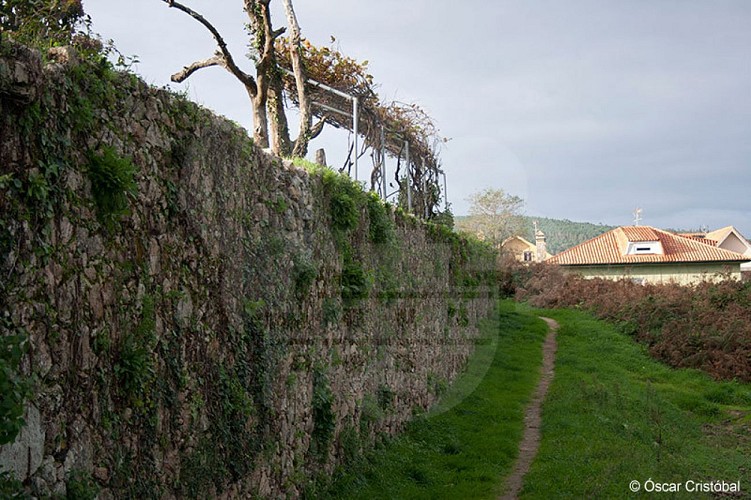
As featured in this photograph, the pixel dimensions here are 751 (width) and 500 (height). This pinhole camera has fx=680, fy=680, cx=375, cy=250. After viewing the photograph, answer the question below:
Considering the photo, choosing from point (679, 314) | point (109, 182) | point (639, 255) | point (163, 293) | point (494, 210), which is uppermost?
point (494, 210)

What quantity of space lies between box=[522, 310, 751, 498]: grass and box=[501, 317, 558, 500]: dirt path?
0.15 metres

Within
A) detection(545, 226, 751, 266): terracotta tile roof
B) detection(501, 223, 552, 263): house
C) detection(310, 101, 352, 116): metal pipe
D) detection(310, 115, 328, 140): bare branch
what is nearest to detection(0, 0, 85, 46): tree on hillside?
detection(310, 101, 352, 116): metal pipe

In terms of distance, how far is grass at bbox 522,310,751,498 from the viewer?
9070 mm

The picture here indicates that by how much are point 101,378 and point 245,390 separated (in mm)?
2025

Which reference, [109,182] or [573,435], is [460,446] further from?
[109,182]

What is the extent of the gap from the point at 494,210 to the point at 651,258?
1664 cm

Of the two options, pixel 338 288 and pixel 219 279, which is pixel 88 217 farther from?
pixel 338 288

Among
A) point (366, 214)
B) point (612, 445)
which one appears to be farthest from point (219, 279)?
point (612, 445)

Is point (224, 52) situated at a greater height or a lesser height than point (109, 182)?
greater

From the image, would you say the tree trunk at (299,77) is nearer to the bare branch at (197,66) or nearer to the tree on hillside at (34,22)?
the bare branch at (197,66)

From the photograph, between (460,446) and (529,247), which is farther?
(529,247)

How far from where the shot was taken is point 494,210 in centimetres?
5572

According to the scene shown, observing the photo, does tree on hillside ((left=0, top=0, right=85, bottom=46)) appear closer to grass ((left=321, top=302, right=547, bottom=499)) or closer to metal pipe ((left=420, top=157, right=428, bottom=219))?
grass ((left=321, top=302, right=547, bottom=499))

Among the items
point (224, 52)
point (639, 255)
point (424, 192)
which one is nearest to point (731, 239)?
point (639, 255)
